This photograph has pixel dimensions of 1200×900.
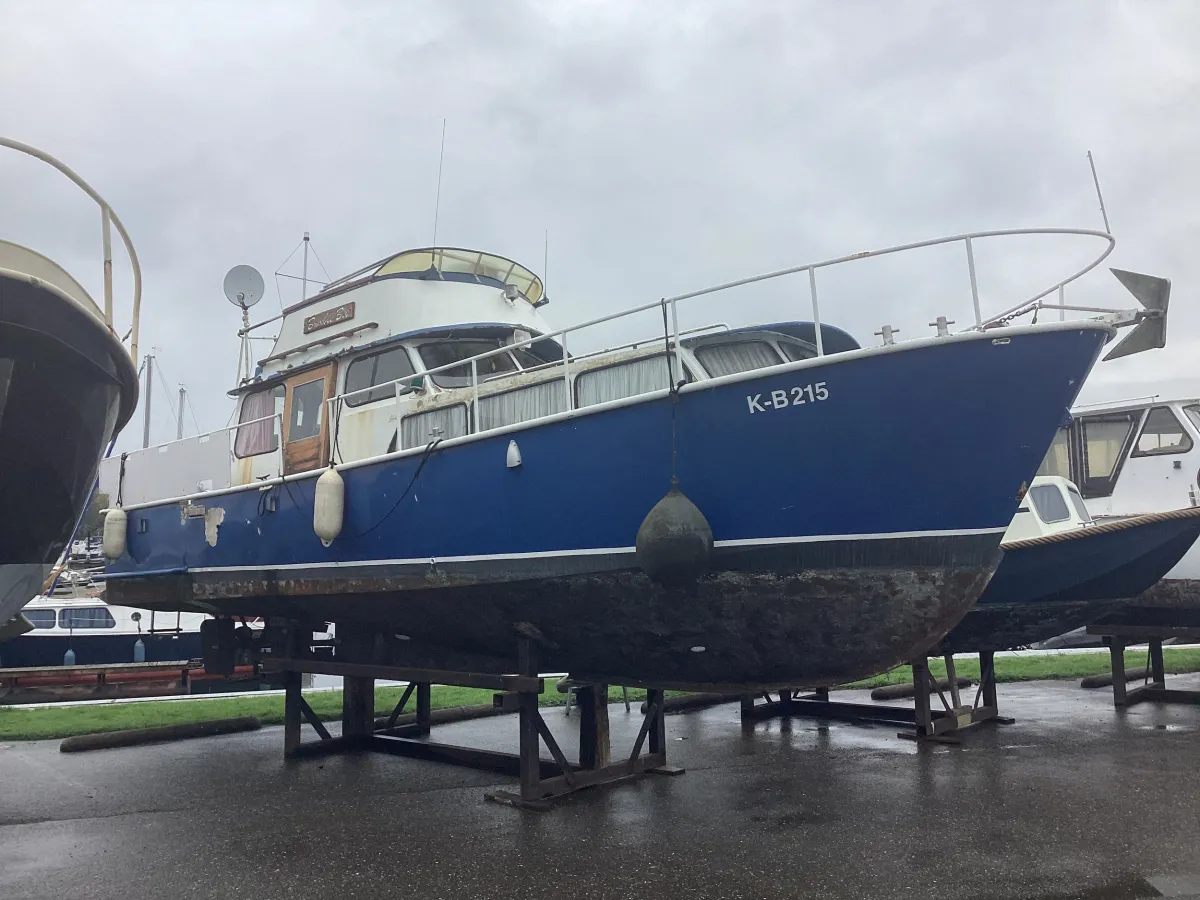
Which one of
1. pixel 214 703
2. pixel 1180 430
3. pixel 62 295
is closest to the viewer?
pixel 62 295

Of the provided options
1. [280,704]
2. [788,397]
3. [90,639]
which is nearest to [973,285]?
[788,397]

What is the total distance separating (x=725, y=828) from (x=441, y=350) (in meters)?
4.41

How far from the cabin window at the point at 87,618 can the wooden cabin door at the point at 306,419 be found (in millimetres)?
12990

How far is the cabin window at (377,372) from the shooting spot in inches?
298

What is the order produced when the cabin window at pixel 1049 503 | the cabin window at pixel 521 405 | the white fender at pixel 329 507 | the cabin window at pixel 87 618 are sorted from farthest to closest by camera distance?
the cabin window at pixel 87 618, the cabin window at pixel 1049 503, the white fender at pixel 329 507, the cabin window at pixel 521 405

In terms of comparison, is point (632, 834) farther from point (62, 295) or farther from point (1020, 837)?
point (62, 295)

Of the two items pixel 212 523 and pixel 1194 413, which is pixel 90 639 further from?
pixel 1194 413

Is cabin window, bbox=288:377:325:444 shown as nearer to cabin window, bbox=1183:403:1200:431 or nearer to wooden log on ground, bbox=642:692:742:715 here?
wooden log on ground, bbox=642:692:742:715

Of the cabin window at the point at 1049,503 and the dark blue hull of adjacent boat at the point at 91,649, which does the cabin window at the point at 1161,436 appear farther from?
the dark blue hull of adjacent boat at the point at 91,649

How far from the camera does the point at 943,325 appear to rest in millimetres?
4824

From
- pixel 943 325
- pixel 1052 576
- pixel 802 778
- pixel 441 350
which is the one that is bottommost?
pixel 802 778

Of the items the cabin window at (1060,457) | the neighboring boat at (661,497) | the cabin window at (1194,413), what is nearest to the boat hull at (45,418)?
the neighboring boat at (661,497)

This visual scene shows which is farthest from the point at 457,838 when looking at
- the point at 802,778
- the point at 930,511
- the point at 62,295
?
the point at 62,295

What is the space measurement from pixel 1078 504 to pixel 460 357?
6.31 metres
